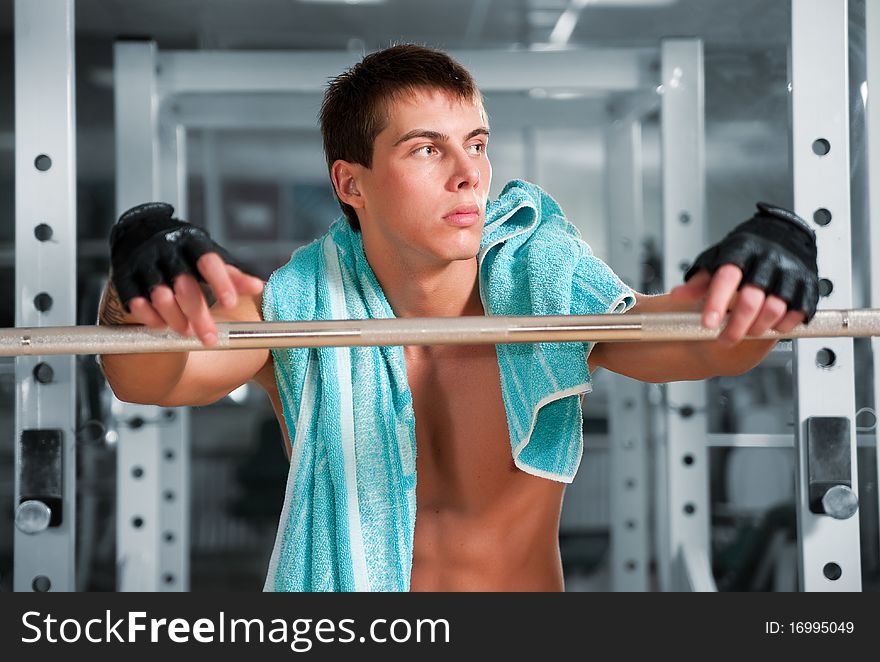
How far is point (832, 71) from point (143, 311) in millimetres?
925

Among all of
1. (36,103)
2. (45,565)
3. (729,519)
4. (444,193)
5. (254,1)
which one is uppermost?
(254,1)

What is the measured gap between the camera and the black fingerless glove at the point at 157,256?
27.7 inches

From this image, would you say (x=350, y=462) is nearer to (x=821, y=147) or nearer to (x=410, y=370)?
(x=410, y=370)

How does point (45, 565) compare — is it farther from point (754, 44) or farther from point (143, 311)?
point (754, 44)

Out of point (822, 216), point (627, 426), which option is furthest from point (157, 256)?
point (627, 426)

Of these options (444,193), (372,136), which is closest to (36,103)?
(372,136)

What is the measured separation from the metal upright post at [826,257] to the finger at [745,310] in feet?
1.56

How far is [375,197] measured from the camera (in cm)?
117

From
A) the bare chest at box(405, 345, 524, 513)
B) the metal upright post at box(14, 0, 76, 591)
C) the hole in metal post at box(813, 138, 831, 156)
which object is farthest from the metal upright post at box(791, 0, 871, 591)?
the metal upright post at box(14, 0, 76, 591)

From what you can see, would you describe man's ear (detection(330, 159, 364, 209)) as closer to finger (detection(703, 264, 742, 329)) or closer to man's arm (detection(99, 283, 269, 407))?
man's arm (detection(99, 283, 269, 407))

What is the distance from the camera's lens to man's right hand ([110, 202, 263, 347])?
70cm

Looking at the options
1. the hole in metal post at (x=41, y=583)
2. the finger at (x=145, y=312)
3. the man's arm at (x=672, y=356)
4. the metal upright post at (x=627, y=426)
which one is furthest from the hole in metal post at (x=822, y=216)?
the hole in metal post at (x=41, y=583)

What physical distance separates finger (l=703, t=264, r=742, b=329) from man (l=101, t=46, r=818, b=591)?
0.10m

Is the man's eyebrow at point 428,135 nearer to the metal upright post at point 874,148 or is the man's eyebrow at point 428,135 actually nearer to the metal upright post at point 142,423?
the metal upright post at point 874,148
